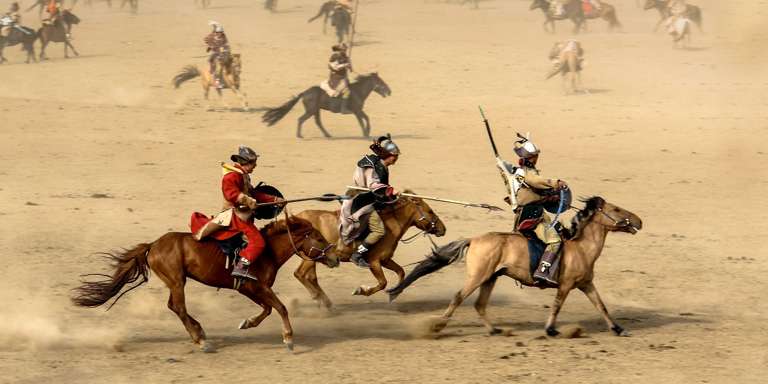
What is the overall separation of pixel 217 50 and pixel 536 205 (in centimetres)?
2060

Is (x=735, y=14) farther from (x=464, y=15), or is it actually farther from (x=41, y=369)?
(x=41, y=369)

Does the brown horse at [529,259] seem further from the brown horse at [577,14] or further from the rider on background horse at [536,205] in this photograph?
the brown horse at [577,14]

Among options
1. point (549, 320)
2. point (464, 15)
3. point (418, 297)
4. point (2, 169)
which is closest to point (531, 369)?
point (549, 320)

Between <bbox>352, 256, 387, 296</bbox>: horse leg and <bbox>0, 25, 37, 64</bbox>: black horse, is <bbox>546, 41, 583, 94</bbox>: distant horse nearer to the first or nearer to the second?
<bbox>0, 25, 37, 64</bbox>: black horse

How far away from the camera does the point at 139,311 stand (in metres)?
14.8

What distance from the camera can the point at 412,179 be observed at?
960 inches

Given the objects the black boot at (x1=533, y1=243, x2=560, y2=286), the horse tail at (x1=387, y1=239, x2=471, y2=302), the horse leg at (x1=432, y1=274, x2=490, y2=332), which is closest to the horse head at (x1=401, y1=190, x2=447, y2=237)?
the horse tail at (x1=387, y1=239, x2=471, y2=302)

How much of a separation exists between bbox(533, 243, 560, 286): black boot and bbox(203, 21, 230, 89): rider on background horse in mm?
20461

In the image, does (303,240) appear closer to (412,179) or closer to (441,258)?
(441,258)

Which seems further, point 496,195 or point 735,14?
point 735,14

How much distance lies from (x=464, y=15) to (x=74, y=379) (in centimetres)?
4283

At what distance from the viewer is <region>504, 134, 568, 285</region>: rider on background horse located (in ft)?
44.2

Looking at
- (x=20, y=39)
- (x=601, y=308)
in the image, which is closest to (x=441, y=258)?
(x=601, y=308)

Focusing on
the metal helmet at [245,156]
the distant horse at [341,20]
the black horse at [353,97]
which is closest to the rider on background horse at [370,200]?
the metal helmet at [245,156]
